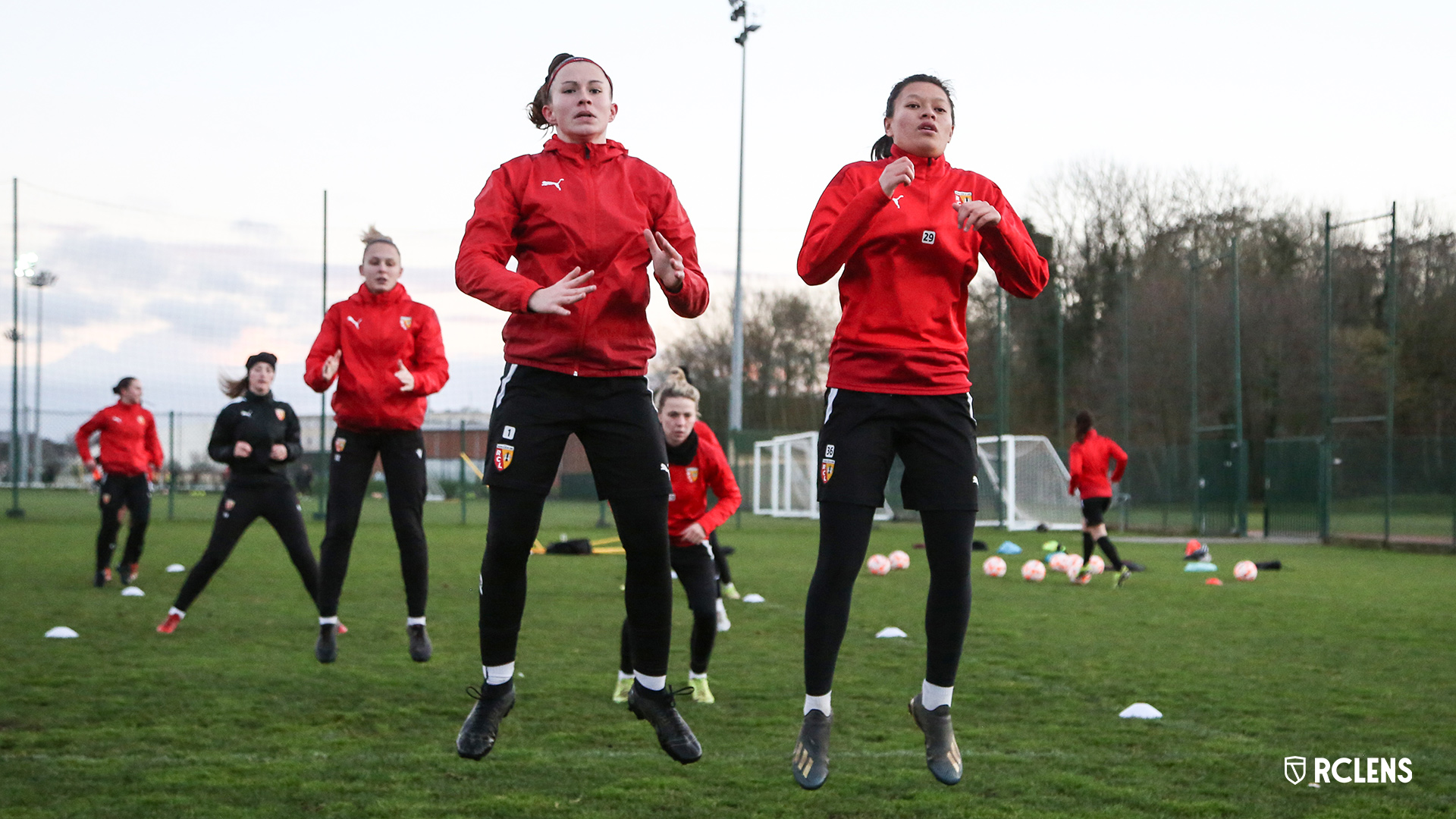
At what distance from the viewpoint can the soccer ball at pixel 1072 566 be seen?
15766mm

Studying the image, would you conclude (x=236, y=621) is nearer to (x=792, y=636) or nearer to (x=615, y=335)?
(x=792, y=636)

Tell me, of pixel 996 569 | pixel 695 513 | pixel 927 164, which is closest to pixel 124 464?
pixel 695 513

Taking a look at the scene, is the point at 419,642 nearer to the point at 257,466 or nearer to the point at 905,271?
the point at 257,466

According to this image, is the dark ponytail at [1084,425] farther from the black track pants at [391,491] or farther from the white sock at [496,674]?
the white sock at [496,674]

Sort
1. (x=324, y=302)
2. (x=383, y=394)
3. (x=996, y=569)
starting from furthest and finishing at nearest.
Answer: (x=324, y=302) < (x=996, y=569) < (x=383, y=394)

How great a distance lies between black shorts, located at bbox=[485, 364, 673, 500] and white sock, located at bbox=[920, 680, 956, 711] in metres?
1.06

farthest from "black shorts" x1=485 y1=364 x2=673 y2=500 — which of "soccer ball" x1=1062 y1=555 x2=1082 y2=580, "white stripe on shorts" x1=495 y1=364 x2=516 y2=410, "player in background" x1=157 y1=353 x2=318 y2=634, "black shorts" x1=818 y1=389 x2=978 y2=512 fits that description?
"soccer ball" x1=1062 y1=555 x2=1082 y2=580

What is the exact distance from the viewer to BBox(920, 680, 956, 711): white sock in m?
4.03

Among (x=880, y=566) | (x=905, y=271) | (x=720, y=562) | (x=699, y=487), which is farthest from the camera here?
(x=880, y=566)

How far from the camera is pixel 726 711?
732 centimetres

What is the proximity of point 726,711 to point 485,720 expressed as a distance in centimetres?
340

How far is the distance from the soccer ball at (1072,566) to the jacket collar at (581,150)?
12.7 metres

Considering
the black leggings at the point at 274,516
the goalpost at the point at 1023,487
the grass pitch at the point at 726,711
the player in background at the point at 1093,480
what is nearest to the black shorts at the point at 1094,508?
the player in background at the point at 1093,480

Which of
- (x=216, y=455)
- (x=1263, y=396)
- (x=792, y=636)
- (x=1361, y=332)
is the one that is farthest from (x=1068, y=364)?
(x=216, y=455)
